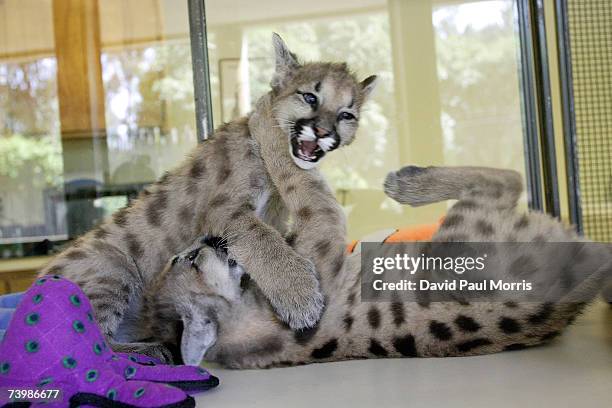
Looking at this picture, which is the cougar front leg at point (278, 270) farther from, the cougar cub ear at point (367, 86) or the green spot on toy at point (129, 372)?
the cougar cub ear at point (367, 86)

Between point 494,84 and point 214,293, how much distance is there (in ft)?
7.31

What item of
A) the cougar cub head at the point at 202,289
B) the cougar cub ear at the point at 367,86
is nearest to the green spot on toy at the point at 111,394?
the cougar cub head at the point at 202,289

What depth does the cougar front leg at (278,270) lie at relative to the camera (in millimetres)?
1297

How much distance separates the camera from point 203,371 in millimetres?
1188

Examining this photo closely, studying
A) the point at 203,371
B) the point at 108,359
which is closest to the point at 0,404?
the point at 108,359

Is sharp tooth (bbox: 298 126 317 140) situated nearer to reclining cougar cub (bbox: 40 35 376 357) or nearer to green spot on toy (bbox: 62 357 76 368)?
reclining cougar cub (bbox: 40 35 376 357)

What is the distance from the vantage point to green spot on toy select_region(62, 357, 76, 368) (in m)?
1.05

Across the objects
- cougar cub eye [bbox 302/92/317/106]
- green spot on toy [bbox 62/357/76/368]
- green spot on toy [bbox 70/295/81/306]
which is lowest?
green spot on toy [bbox 62/357/76/368]

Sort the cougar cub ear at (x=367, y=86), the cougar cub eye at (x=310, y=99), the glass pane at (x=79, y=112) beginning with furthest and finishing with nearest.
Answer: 1. the glass pane at (x=79, y=112)
2. the cougar cub ear at (x=367, y=86)
3. the cougar cub eye at (x=310, y=99)

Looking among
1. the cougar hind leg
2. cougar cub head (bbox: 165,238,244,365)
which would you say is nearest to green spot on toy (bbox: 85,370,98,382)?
cougar cub head (bbox: 165,238,244,365)

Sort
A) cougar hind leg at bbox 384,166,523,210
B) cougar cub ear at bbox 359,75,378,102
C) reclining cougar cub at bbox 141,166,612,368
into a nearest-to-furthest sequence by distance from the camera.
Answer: reclining cougar cub at bbox 141,166,612,368 < cougar hind leg at bbox 384,166,523,210 < cougar cub ear at bbox 359,75,378,102

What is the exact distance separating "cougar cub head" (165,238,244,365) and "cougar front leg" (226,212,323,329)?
3cm

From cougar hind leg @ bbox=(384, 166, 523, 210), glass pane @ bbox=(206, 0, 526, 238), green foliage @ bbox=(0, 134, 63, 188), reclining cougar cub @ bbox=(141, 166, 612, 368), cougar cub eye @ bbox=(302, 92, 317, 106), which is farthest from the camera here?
green foliage @ bbox=(0, 134, 63, 188)

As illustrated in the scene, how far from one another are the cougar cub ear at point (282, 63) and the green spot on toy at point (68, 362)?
80cm
